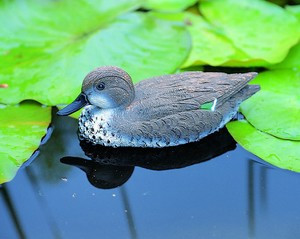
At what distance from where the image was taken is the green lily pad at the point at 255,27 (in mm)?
3809

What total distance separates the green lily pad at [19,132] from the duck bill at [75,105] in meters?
0.17

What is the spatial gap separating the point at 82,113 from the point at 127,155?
1.16 feet

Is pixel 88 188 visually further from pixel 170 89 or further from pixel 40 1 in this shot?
pixel 40 1

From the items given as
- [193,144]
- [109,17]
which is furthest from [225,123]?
[109,17]

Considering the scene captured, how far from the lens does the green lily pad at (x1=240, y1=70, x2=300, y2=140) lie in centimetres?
331

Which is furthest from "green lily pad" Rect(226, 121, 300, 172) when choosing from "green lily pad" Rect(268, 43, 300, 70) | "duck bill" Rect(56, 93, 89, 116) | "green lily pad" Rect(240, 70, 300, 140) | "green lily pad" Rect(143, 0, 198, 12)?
"green lily pad" Rect(143, 0, 198, 12)

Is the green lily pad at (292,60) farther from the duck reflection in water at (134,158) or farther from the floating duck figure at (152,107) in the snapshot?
the duck reflection in water at (134,158)

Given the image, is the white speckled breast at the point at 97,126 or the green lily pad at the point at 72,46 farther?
the green lily pad at the point at 72,46

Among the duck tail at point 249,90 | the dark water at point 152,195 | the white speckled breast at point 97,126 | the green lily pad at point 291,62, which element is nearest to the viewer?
→ the dark water at point 152,195

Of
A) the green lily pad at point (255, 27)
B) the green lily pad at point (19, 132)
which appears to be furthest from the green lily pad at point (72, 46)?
the green lily pad at point (255, 27)

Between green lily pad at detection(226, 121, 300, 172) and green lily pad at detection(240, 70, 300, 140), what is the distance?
0.12 ft

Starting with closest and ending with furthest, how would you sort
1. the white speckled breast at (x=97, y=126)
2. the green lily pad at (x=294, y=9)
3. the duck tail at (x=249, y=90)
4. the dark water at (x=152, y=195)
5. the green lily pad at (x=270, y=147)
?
the dark water at (x=152, y=195) < the green lily pad at (x=270, y=147) < the white speckled breast at (x=97, y=126) < the duck tail at (x=249, y=90) < the green lily pad at (x=294, y=9)

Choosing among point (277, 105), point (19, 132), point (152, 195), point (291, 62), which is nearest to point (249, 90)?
point (277, 105)

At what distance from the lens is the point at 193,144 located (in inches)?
134
